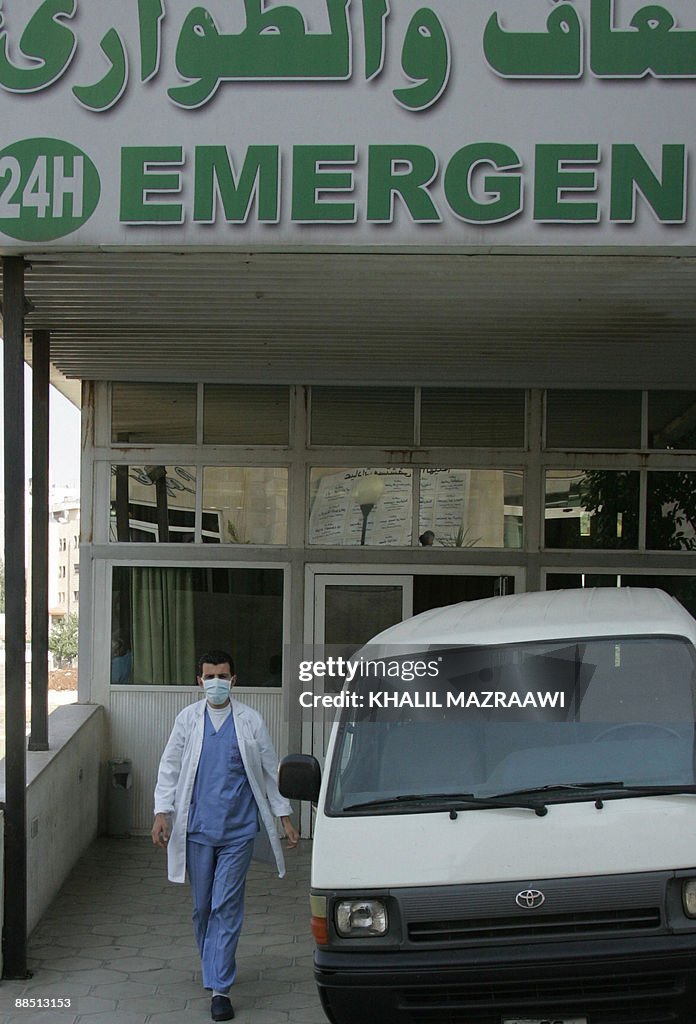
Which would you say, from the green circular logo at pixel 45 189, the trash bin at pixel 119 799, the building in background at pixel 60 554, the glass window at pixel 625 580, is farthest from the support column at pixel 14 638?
the building in background at pixel 60 554

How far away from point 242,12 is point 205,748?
3860mm

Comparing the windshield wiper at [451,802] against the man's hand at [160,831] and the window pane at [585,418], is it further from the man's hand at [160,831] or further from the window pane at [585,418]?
the window pane at [585,418]

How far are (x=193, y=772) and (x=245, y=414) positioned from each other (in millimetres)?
4639

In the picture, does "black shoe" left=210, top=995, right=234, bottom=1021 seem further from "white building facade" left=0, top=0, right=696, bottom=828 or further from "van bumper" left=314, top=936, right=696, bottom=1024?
"white building facade" left=0, top=0, right=696, bottom=828

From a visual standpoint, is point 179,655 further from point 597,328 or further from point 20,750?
point 597,328

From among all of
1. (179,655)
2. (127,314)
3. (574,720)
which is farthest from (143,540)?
(574,720)

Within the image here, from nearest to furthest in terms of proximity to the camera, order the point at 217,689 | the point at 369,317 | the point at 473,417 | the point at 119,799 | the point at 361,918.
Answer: the point at 361,918
the point at 217,689
the point at 369,317
the point at 119,799
the point at 473,417

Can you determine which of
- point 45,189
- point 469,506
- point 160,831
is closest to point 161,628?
point 469,506

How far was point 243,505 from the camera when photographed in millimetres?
10250

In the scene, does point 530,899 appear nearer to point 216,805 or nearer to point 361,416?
point 216,805

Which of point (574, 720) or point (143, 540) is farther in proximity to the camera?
point (143, 540)

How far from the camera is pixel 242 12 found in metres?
6.27

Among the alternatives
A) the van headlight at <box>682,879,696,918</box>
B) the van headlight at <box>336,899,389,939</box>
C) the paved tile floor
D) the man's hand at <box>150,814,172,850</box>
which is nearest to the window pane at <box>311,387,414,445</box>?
the paved tile floor

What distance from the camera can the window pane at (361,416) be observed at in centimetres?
1018
